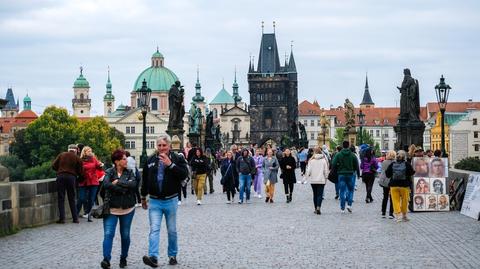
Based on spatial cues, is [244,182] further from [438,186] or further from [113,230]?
[113,230]

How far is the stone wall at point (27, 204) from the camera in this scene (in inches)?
680

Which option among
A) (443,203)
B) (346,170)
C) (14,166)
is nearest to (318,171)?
(346,170)

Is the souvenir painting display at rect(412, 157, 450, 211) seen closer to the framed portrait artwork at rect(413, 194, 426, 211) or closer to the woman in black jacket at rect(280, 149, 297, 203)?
the framed portrait artwork at rect(413, 194, 426, 211)

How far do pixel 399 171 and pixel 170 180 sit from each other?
27.1 feet

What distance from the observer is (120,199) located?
13.0 metres

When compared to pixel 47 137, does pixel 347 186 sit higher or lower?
lower

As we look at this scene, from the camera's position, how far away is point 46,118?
116062 millimetres

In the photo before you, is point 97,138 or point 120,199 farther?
point 97,138

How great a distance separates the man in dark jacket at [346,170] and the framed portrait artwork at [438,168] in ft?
6.15

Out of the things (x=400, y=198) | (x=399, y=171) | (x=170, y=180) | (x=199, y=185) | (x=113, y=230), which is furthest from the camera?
(x=199, y=185)

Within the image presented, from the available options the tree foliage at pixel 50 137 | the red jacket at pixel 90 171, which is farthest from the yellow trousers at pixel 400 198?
the tree foliage at pixel 50 137

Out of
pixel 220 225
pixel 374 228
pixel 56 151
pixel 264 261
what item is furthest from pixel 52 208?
pixel 56 151

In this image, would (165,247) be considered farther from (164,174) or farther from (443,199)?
(443,199)

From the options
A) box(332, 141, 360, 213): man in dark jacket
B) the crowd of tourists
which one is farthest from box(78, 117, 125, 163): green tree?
box(332, 141, 360, 213): man in dark jacket
